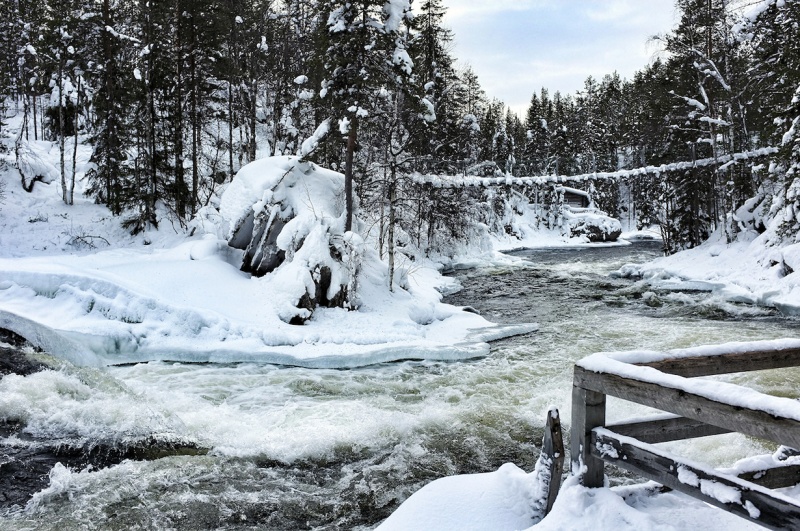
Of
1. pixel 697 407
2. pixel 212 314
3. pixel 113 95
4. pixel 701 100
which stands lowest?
pixel 212 314

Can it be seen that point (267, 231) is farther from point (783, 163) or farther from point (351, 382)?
point (783, 163)

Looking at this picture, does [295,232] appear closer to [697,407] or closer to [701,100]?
[697,407]

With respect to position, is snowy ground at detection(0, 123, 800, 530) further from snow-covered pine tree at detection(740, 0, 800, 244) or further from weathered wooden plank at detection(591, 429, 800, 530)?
weathered wooden plank at detection(591, 429, 800, 530)

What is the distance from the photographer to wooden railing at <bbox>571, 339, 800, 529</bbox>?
2350 millimetres

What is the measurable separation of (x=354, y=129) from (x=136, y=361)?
9896 mm

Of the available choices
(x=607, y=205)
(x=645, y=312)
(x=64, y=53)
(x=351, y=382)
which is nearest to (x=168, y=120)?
(x=64, y=53)

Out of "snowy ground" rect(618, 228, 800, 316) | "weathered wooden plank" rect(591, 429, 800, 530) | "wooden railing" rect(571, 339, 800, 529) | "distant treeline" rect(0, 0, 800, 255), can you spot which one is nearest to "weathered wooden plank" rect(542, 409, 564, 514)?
"wooden railing" rect(571, 339, 800, 529)

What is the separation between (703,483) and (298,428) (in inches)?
236

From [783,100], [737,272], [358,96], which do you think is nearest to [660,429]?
[358,96]

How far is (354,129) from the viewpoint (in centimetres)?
1698

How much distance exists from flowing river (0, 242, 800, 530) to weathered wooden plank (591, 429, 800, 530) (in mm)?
3123

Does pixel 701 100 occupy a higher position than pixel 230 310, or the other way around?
pixel 701 100

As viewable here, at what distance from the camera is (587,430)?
10.7 feet

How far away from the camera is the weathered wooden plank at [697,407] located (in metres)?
2.31
